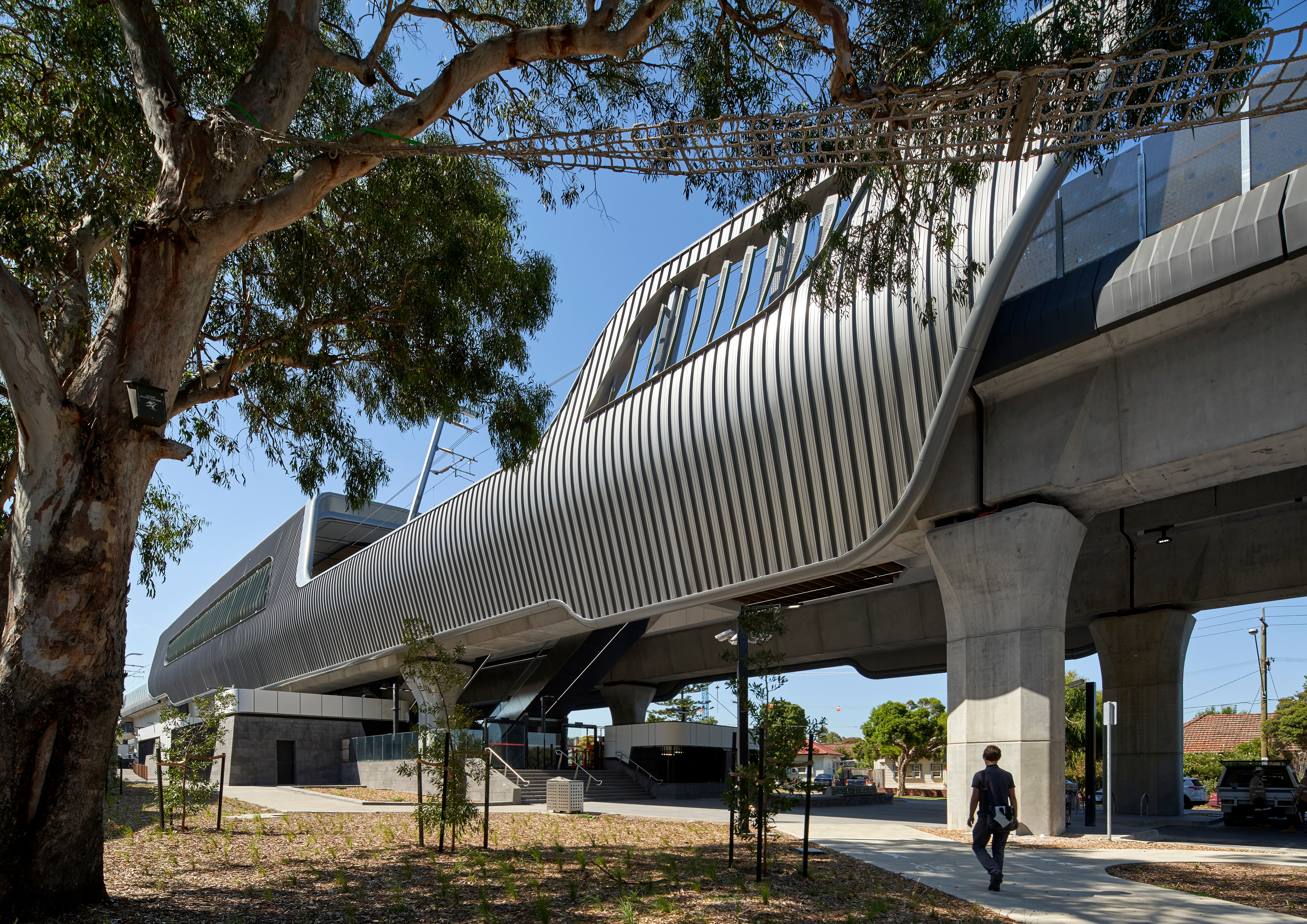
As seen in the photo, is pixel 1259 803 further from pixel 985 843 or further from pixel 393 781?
pixel 393 781

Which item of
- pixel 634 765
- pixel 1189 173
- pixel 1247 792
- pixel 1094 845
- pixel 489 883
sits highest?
pixel 1189 173

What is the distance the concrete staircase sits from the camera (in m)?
23.4

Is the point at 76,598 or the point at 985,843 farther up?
the point at 76,598

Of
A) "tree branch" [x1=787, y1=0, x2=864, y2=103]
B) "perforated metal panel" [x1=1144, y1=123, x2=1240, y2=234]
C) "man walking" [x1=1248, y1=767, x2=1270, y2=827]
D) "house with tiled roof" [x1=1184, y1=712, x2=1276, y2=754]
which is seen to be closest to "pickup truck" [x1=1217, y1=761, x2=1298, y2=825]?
"man walking" [x1=1248, y1=767, x2=1270, y2=827]

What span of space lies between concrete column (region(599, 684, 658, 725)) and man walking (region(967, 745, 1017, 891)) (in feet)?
95.2

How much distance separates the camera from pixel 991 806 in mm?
8391

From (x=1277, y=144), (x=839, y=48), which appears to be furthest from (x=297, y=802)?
(x=1277, y=144)

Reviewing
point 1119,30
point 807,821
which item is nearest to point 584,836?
point 807,821

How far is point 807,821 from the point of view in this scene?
884cm

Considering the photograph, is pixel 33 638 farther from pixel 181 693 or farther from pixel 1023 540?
pixel 181 693

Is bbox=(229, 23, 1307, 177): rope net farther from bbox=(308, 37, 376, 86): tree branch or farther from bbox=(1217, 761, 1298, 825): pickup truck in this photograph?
bbox=(1217, 761, 1298, 825): pickup truck

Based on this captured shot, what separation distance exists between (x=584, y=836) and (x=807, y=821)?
5460mm

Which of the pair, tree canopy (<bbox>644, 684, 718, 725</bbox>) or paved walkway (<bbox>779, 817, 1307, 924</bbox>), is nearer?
paved walkway (<bbox>779, 817, 1307, 924</bbox>)

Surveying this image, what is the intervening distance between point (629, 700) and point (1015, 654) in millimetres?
24605
